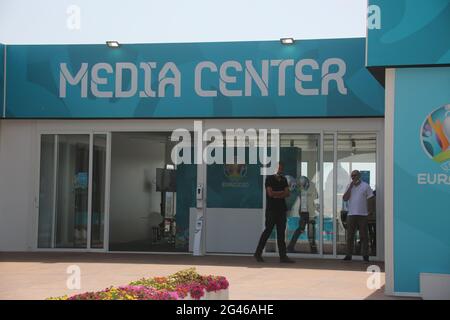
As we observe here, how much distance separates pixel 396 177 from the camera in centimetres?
950

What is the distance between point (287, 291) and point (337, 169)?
530 cm

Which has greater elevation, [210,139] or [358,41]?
[358,41]

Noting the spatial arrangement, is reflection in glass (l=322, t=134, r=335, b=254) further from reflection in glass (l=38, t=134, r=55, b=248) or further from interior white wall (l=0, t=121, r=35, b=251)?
interior white wall (l=0, t=121, r=35, b=251)

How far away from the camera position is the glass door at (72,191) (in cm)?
1523

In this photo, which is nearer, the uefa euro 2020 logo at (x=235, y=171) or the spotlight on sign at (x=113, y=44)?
the spotlight on sign at (x=113, y=44)

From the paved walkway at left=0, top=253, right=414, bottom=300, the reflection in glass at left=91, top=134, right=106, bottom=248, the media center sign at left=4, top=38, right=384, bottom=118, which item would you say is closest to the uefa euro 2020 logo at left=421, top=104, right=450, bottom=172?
the paved walkway at left=0, top=253, right=414, bottom=300

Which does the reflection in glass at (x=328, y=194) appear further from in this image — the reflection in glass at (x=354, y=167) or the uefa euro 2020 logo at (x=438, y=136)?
the uefa euro 2020 logo at (x=438, y=136)

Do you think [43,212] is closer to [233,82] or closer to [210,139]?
[210,139]

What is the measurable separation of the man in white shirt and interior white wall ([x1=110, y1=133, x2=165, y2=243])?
496 cm

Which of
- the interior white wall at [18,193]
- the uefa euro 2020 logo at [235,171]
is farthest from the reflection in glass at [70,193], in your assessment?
the uefa euro 2020 logo at [235,171]

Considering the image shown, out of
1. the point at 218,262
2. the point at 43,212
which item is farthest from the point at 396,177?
the point at 43,212

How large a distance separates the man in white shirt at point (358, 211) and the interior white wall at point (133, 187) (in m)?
4.96

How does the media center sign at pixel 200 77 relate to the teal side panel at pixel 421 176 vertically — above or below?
above

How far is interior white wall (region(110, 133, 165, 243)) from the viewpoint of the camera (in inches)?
673
